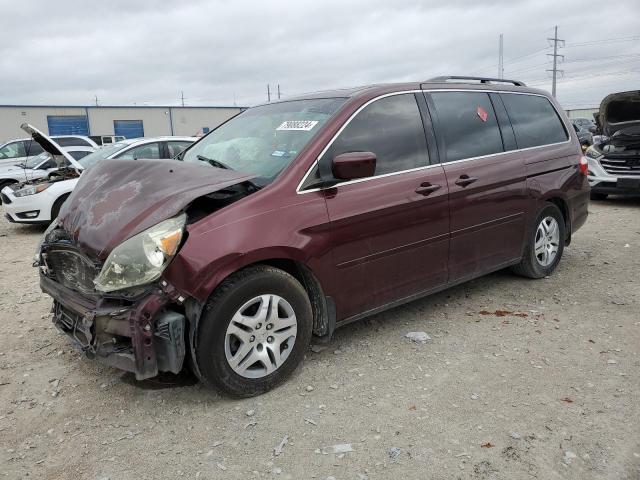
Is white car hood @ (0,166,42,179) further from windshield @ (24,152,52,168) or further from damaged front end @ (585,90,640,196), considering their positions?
damaged front end @ (585,90,640,196)

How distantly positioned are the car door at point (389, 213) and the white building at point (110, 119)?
37.8 meters

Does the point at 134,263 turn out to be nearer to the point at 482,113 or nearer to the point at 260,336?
the point at 260,336

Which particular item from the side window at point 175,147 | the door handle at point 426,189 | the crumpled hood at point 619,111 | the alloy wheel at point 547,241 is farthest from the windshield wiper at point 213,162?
the crumpled hood at point 619,111

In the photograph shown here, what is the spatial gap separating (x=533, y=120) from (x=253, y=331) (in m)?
3.49

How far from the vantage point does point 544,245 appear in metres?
4.93

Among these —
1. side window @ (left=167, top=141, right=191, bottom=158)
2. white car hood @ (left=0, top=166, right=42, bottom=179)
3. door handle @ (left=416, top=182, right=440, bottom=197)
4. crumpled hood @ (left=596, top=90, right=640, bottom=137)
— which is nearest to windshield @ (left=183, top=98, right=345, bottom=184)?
door handle @ (left=416, top=182, right=440, bottom=197)

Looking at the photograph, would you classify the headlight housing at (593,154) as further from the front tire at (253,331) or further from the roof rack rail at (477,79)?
the front tire at (253,331)

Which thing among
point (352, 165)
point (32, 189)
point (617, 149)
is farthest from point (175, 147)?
point (617, 149)

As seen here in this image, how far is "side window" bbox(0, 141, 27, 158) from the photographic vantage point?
13.9m

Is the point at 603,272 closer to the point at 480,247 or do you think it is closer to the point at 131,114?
the point at 480,247

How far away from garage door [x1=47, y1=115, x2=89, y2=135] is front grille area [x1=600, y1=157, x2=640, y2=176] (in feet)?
133

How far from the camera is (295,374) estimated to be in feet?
10.9

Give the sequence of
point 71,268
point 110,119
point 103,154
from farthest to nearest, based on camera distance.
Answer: point 110,119, point 103,154, point 71,268

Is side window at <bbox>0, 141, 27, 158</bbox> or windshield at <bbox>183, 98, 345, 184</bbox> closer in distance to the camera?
windshield at <bbox>183, 98, 345, 184</bbox>
